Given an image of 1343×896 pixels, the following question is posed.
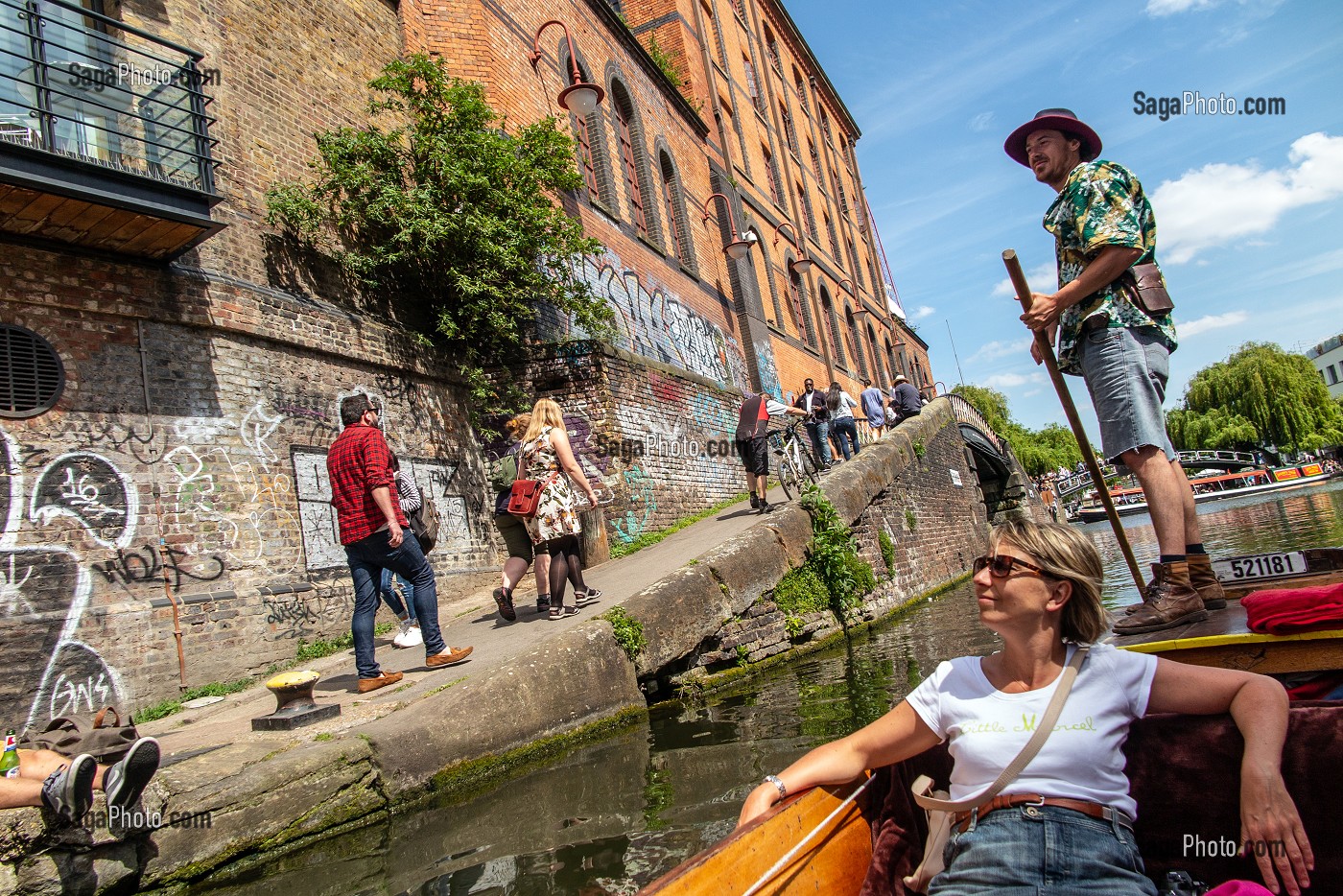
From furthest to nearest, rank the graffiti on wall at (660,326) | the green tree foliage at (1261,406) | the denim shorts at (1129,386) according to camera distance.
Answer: the green tree foliage at (1261,406) < the graffiti on wall at (660,326) < the denim shorts at (1129,386)

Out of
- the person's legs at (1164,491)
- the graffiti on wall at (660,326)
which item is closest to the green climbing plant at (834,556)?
the graffiti on wall at (660,326)

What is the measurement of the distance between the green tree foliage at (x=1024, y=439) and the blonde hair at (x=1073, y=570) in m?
52.9

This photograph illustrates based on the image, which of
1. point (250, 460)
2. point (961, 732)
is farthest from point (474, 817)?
point (250, 460)

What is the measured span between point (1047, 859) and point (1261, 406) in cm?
4801

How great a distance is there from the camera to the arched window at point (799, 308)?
81.7 feet

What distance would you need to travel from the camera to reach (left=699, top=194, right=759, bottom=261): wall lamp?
18.9m

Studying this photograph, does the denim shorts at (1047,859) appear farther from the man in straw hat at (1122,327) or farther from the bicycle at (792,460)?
the bicycle at (792,460)

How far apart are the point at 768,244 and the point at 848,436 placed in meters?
10.6

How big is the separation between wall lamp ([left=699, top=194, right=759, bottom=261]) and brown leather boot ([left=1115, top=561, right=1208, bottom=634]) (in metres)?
16.4

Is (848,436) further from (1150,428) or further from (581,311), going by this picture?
(1150,428)

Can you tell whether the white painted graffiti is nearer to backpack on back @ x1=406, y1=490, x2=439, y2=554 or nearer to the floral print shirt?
backpack on back @ x1=406, y1=490, x2=439, y2=554

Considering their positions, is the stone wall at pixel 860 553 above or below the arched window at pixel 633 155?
below

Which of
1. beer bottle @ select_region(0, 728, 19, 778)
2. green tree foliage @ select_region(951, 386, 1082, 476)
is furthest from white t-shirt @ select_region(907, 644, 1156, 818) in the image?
green tree foliage @ select_region(951, 386, 1082, 476)

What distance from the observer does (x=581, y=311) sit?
11148 mm
